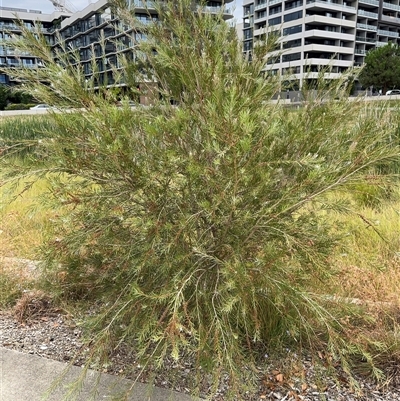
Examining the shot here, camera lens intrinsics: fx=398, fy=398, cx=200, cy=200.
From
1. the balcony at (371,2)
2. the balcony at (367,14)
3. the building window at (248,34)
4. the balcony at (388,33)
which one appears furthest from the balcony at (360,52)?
the building window at (248,34)

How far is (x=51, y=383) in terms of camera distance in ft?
6.35

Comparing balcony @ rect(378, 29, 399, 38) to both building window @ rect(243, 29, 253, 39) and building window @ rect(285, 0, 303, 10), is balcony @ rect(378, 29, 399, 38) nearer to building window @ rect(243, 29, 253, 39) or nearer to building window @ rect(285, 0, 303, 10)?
building window @ rect(285, 0, 303, 10)

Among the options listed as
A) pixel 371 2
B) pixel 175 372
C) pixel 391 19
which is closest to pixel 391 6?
pixel 391 19

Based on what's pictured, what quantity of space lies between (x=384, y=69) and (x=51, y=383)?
187 ft

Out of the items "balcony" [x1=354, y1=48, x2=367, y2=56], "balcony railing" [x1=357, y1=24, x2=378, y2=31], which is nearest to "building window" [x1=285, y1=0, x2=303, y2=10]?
"balcony railing" [x1=357, y1=24, x2=378, y2=31]

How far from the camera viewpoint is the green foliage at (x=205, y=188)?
1.68m

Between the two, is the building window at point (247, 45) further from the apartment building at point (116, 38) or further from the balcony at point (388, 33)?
the balcony at point (388, 33)

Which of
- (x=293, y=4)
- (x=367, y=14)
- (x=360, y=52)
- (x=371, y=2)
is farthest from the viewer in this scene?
(x=371, y=2)

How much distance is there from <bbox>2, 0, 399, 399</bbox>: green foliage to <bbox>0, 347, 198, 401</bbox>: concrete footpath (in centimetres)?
17

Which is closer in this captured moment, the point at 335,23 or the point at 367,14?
the point at 335,23

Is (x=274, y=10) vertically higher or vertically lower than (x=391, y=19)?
higher

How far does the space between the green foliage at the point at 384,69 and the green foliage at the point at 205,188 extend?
54218mm

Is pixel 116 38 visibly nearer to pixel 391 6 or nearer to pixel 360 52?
pixel 360 52

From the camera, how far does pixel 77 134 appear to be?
1.80 metres
